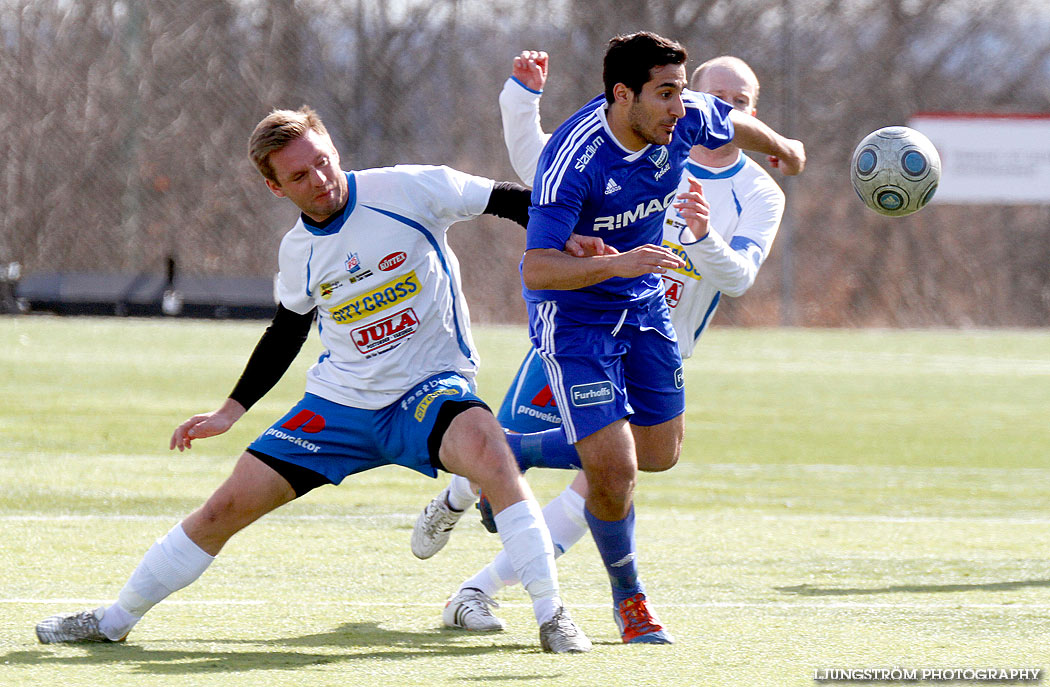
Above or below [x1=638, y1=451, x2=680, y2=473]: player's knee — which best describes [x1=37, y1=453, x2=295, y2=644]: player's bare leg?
below

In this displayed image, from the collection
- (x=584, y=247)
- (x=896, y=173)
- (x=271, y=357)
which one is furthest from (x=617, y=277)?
(x=896, y=173)

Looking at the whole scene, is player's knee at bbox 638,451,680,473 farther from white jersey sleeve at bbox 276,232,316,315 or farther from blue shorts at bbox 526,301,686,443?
white jersey sleeve at bbox 276,232,316,315

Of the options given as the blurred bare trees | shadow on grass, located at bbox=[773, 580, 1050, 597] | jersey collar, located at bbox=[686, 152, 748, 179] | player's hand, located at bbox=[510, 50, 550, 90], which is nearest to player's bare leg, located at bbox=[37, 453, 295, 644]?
player's hand, located at bbox=[510, 50, 550, 90]

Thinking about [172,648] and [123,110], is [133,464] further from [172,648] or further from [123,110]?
[123,110]

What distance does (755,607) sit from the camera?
5.79m

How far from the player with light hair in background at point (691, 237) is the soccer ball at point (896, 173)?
0.41 m

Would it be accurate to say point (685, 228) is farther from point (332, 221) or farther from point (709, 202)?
point (332, 221)

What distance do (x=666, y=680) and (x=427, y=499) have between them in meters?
4.78

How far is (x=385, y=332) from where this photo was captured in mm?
5172

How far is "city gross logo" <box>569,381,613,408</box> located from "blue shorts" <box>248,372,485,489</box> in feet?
1.02

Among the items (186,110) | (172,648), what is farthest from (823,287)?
(172,648)

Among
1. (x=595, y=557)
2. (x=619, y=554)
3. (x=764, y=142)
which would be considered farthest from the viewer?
(x=595, y=557)

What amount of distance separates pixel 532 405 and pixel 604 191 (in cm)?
139

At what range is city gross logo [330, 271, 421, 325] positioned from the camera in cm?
518
